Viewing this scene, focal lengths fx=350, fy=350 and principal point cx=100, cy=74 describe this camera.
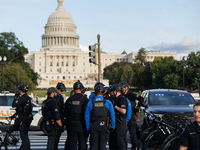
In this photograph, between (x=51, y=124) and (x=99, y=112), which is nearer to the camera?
(x=99, y=112)

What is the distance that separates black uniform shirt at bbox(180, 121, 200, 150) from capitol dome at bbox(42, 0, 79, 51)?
476 ft

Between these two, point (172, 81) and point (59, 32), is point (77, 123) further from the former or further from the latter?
point (59, 32)

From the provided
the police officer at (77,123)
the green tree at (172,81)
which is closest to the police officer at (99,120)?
the police officer at (77,123)

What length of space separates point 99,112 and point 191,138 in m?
3.03

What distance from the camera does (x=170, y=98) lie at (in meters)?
11.8

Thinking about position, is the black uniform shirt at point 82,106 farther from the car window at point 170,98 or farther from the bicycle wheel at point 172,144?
the car window at point 170,98

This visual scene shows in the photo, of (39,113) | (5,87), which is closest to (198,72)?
(5,87)

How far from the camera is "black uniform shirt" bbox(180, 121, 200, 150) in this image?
488cm

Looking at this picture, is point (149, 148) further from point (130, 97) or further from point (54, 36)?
point (54, 36)

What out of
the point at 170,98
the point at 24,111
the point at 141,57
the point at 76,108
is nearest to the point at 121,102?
the point at 76,108

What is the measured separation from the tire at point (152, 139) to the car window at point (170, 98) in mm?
2949

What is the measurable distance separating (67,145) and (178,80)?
171 ft

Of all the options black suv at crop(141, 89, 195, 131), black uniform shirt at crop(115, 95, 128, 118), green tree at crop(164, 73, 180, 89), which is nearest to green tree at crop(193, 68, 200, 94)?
green tree at crop(164, 73, 180, 89)

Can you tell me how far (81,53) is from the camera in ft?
503
